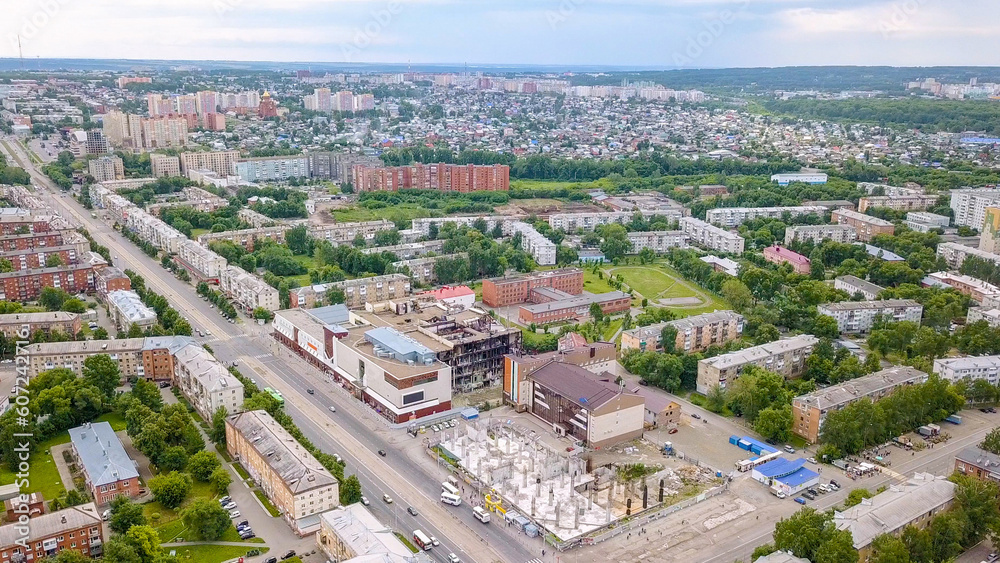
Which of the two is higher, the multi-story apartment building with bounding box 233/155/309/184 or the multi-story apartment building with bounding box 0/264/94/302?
the multi-story apartment building with bounding box 233/155/309/184

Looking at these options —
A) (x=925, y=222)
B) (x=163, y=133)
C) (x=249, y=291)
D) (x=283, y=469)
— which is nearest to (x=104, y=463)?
(x=283, y=469)

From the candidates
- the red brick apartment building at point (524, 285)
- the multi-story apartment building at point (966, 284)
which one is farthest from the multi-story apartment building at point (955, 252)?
the red brick apartment building at point (524, 285)

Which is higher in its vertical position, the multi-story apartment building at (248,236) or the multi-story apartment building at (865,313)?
the multi-story apartment building at (248,236)

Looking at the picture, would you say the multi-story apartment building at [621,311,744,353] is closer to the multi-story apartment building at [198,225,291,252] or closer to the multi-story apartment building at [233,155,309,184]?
the multi-story apartment building at [198,225,291,252]

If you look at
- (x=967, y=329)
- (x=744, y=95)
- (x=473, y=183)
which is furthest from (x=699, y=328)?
(x=744, y=95)

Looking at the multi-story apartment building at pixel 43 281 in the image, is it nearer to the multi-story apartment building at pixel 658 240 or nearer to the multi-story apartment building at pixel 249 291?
the multi-story apartment building at pixel 249 291

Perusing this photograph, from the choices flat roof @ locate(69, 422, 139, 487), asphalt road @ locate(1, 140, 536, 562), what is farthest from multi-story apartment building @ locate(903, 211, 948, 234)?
flat roof @ locate(69, 422, 139, 487)

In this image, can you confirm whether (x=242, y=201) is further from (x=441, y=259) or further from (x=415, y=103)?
(x=415, y=103)
